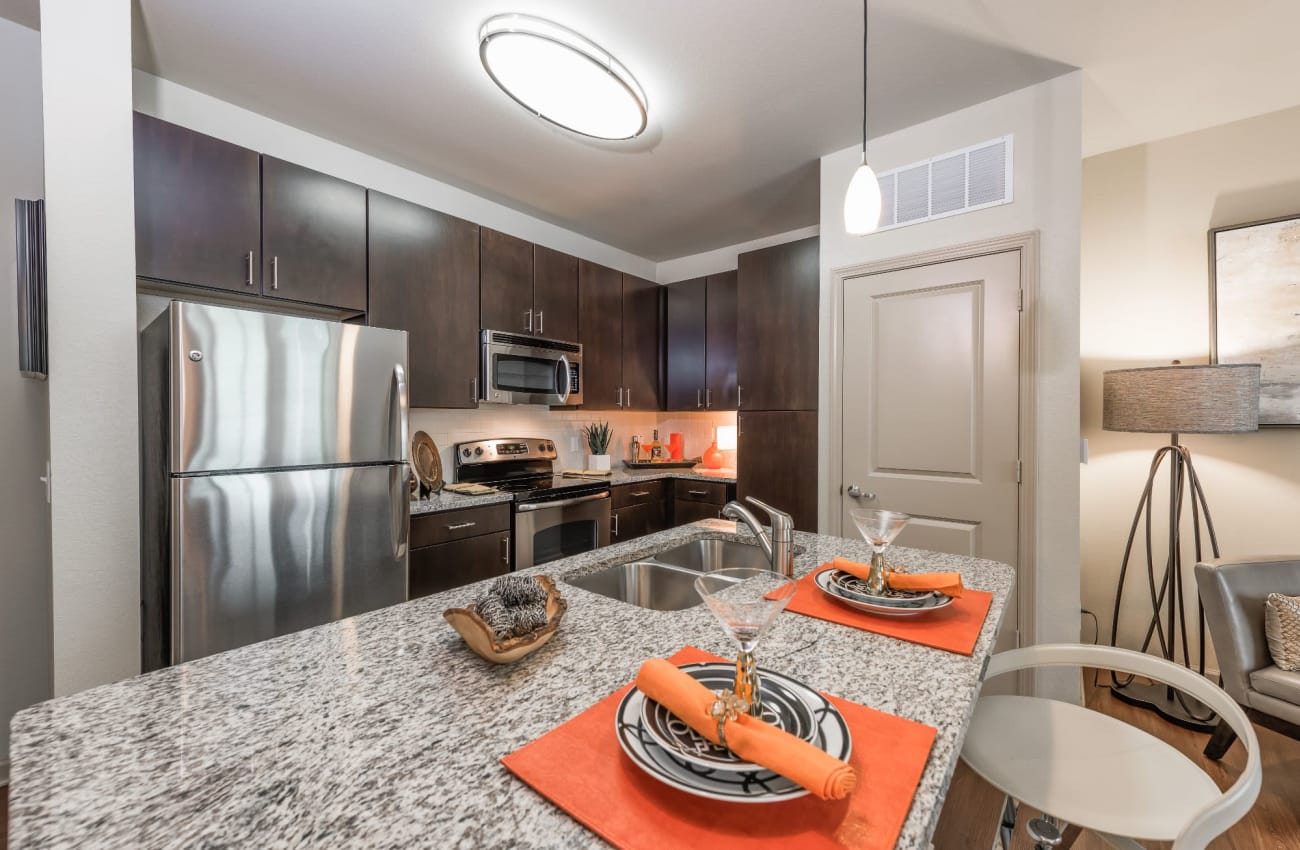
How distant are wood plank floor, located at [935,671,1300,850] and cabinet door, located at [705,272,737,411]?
2339mm

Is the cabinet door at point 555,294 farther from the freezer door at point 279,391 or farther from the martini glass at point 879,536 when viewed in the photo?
the martini glass at point 879,536

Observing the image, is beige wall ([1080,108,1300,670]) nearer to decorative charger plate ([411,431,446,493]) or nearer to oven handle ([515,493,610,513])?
oven handle ([515,493,610,513])

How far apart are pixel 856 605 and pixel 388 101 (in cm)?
257

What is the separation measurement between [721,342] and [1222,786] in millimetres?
3013

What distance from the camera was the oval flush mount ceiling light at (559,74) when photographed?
161 centimetres

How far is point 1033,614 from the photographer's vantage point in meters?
2.07

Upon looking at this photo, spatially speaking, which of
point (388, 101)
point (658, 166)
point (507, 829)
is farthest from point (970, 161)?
point (507, 829)

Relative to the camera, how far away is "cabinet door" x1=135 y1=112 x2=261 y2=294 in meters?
1.81

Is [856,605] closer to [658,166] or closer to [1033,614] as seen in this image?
[1033,614]

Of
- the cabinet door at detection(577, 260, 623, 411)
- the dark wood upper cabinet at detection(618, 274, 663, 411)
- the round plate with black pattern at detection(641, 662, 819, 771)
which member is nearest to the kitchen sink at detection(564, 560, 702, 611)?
the round plate with black pattern at detection(641, 662, 819, 771)

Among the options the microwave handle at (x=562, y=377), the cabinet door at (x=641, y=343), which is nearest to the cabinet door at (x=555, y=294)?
the microwave handle at (x=562, y=377)

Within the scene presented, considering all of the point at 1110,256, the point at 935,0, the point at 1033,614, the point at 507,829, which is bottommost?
the point at 1033,614

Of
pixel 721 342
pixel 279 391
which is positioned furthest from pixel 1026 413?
pixel 279 391

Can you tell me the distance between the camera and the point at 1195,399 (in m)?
2.00
